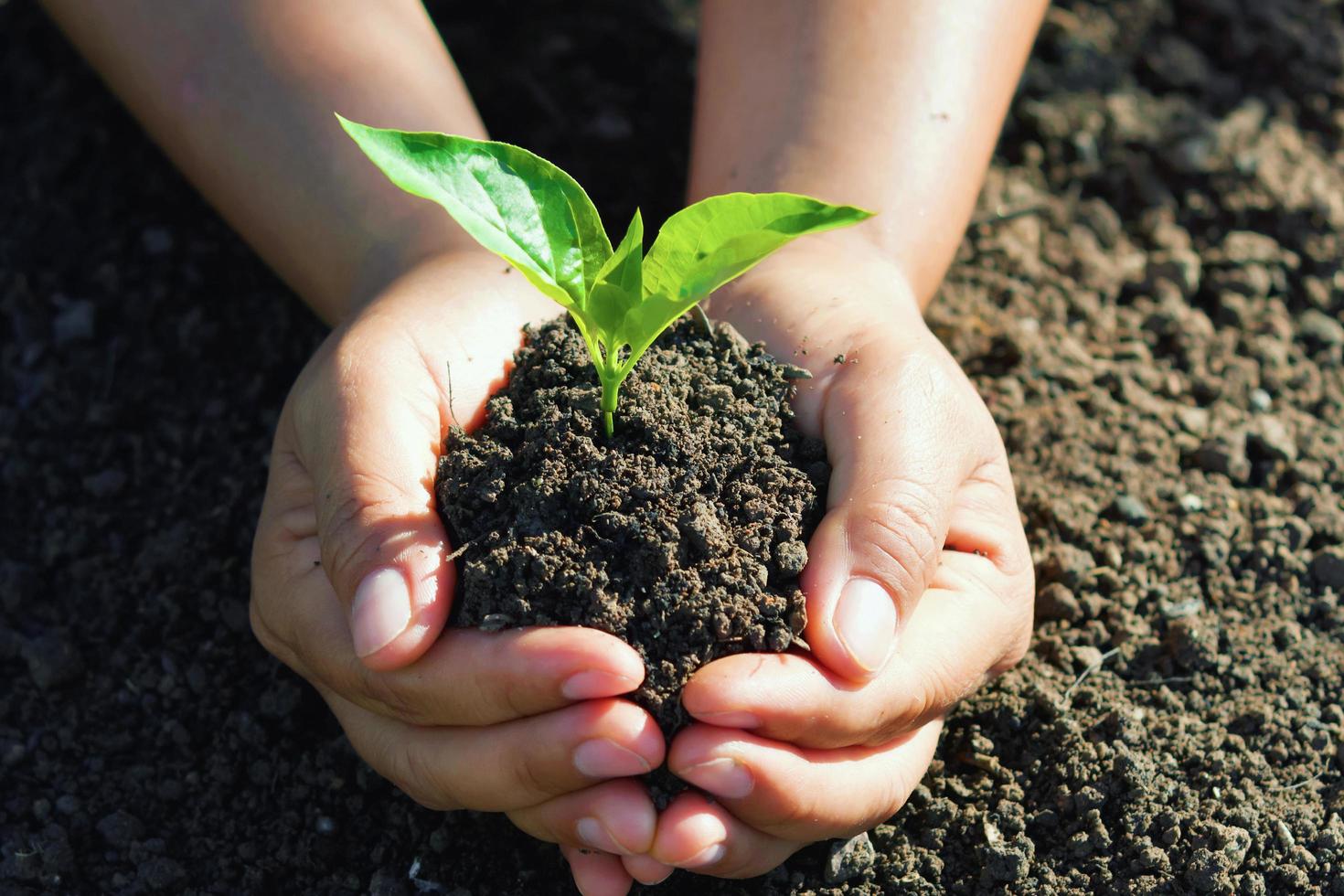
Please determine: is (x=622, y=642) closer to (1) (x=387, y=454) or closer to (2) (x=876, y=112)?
(1) (x=387, y=454)

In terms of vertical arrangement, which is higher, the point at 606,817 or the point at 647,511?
the point at 647,511

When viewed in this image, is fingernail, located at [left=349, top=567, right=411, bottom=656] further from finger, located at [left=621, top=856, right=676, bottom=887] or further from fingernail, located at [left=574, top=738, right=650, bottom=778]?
finger, located at [left=621, top=856, right=676, bottom=887]

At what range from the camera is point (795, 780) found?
1633 millimetres

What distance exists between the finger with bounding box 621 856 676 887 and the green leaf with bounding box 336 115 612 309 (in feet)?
2.61

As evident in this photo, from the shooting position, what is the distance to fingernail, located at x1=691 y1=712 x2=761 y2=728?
159 cm

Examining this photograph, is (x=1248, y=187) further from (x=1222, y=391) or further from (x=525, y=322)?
(x=525, y=322)

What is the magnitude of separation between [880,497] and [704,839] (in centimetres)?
54

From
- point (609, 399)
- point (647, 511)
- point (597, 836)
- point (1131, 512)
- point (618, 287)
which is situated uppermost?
point (618, 287)

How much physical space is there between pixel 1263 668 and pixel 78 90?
3121mm

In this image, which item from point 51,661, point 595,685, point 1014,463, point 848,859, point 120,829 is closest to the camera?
point 595,685

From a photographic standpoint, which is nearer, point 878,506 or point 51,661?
point 878,506

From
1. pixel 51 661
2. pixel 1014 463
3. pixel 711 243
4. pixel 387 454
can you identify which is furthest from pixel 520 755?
pixel 1014 463

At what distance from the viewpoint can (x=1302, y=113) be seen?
3.37 metres

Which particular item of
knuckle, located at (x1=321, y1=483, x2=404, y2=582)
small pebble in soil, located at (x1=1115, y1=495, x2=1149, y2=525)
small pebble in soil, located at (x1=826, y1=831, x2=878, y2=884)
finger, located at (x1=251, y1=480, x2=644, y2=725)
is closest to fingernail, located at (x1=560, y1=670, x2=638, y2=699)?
finger, located at (x1=251, y1=480, x2=644, y2=725)
